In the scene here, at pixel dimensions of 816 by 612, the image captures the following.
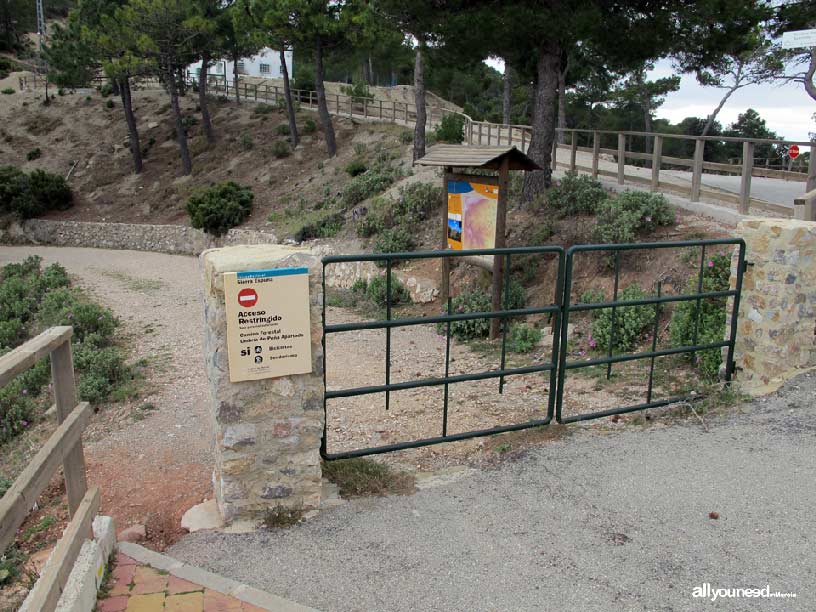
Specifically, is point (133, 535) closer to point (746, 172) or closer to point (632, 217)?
point (632, 217)

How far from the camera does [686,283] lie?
387 inches

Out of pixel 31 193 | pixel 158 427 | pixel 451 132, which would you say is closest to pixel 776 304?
pixel 158 427

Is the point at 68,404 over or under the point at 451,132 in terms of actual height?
under

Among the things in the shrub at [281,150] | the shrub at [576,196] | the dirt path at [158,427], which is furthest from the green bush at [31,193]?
the shrub at [576,196]

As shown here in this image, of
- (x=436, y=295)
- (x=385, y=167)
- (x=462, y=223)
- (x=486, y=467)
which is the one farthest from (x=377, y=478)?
(x=385, y=167)

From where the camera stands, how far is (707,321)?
26.1 ft

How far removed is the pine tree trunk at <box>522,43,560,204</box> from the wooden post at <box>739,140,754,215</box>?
14.8 feet

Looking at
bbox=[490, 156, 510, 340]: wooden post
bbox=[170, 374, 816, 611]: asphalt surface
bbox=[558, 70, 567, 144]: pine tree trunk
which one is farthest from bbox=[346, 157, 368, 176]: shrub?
bbox=[170, 374, 816, 611]: asphalt surface

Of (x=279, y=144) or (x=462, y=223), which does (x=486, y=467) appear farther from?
(x=279, y=144)

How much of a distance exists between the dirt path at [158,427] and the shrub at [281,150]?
50.3ft

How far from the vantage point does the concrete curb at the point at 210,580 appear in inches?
132

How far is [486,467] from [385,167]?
830 inches

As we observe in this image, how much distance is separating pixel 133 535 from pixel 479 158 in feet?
27.4

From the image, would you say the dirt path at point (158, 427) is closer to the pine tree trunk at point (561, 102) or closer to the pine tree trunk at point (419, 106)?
the pine tree trunk at point (419, 106)
